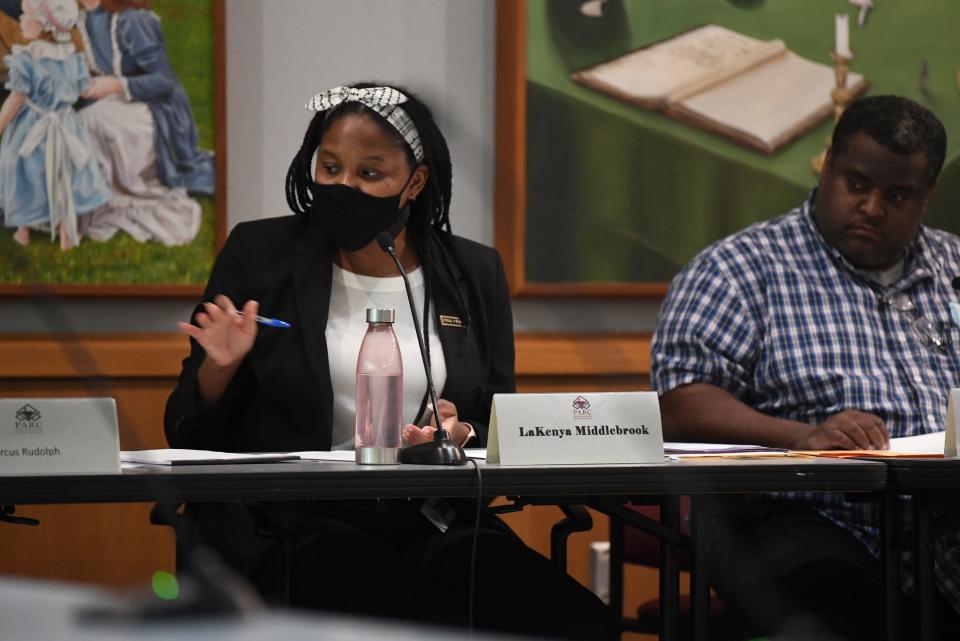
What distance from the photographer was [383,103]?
2268 millimetres

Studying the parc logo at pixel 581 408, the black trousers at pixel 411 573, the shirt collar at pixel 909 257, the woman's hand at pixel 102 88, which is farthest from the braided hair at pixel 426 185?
the woman's hand at pixel 102 88

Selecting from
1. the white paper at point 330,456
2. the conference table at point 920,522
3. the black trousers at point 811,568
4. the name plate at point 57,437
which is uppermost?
the name plate at point 57,437

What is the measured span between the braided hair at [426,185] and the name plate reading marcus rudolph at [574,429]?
555 millimetres

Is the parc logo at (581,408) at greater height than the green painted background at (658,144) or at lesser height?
lesser

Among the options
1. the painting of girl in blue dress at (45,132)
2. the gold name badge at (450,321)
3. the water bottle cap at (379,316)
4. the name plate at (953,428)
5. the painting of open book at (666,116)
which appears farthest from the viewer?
the painting of open book at (666,116)

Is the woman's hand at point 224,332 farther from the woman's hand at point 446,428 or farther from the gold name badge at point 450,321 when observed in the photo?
the gold name badge at point 450,321

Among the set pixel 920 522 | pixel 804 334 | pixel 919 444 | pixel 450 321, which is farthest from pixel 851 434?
pixel 450 321

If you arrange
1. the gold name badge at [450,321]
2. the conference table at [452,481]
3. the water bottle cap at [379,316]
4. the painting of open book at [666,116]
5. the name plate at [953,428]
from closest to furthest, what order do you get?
1. the conference table at [452,481]
2. the water bottle cap at [379,316]
3. the name plate at [953,428]
4. the gold name badge at [450,321]
5. the painting of open book at [666,116]

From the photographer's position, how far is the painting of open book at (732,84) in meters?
3.34

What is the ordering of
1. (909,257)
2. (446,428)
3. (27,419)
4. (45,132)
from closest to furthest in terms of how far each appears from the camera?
(27,419) → (446,428) → (909,257) → (45,132)

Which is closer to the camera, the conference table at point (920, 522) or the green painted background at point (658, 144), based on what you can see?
the conference table at point (920, 522)

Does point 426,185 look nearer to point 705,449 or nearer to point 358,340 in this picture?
point 358,340

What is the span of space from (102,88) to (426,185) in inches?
39.8

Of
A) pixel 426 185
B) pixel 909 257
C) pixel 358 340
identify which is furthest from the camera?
pixel 909 257
